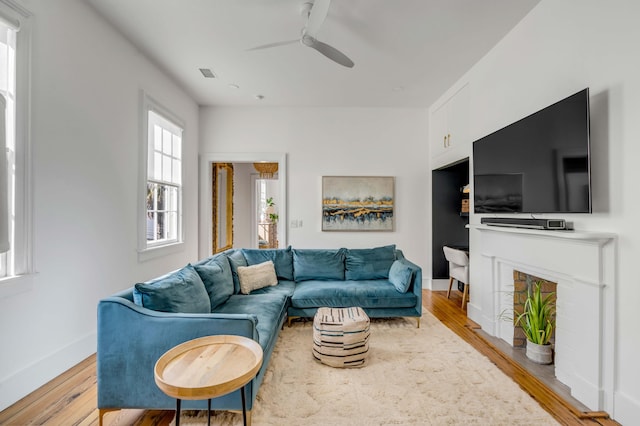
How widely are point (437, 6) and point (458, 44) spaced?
2.39 feet

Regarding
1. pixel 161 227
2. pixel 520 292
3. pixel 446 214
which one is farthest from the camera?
pixel 446 214

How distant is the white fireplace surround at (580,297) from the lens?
1916 mm

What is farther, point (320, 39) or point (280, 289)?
point (280, 289)

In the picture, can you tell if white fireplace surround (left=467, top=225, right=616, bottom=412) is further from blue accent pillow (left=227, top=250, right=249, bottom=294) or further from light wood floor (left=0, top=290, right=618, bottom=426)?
blue accent pillow (left=227, top=250, right=249, bottom=294)

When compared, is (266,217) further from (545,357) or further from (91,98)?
(545,357)

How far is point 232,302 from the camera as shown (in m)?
2.86

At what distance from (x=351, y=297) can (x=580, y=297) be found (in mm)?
1872

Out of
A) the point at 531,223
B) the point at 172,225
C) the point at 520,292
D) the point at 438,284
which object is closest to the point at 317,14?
the point at 531,223

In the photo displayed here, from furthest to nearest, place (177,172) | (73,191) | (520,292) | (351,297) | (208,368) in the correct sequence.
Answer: (177,172), (351,297), (520,292), (73,191), (208,368)

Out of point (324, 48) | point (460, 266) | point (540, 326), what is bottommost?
point (540, 326)

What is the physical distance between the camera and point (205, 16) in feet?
8.89

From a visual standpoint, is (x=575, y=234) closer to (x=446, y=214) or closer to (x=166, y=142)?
(x=446, y=214)

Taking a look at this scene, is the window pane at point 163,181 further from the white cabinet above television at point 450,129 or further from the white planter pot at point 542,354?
the white planter pot at point 542,354

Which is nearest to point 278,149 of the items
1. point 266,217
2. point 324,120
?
point 324,120
